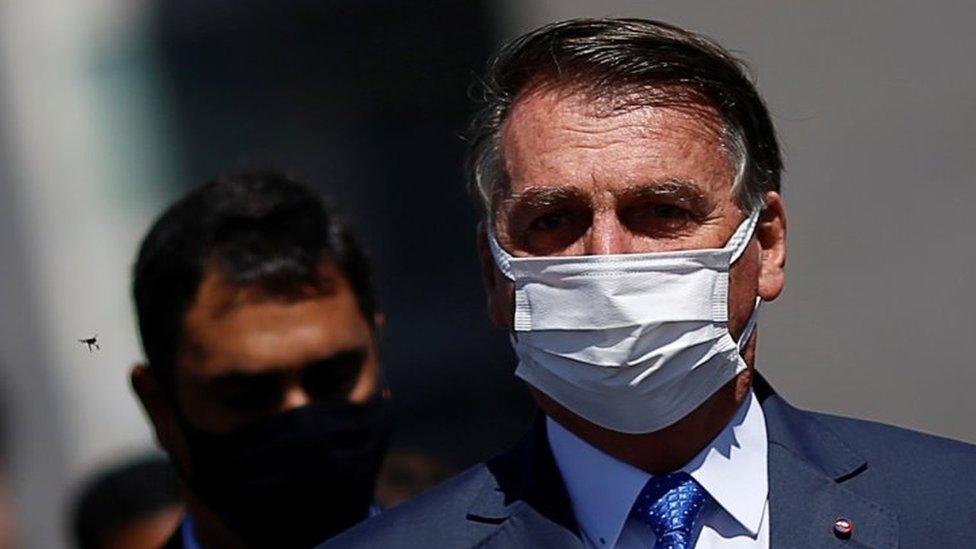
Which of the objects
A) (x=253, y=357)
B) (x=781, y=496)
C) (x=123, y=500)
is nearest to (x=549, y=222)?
(x=781, y=496)

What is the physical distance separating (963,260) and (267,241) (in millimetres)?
3141

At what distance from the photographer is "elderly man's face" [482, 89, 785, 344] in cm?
276

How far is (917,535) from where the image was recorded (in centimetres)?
279

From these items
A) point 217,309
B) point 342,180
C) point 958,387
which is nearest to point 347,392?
point 217,309

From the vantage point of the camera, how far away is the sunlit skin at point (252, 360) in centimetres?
370

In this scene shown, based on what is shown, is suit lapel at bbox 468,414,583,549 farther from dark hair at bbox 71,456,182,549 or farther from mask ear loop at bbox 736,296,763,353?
dark hair at bbox 71,456,182,549

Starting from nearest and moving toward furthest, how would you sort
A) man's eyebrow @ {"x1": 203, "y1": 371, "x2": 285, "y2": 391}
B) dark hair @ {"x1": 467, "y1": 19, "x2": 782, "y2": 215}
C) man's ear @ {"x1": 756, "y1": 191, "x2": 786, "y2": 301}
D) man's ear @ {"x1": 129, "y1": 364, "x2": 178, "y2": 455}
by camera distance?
dark hair @ {"x1": 467, "y1": 19, "x2": 782, "y2": 215}, man's ear @ {"x1": 756, "y1": 191, "x2": 786, "y2": 301}, man's eyebrow @ {"x1": 203, "y1": 371, "x2": 285, "y2": 391}, man's ear @ {"x1": 129, "y1": 364, "x2": 178, "y2": 455}

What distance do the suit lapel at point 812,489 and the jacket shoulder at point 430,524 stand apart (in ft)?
1.35

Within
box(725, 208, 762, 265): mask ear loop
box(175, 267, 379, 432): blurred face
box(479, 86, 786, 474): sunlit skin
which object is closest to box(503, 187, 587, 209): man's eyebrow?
box(479, 86, 786, 474): sunlit skin

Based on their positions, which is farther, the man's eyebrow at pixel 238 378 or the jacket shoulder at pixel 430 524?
the man's eyebrow at pixel 238 378

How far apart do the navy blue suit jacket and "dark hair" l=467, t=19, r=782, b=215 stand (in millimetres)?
368

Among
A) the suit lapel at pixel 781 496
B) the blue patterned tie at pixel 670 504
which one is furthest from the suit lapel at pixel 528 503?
the blue patterned tie at pixel 670 504

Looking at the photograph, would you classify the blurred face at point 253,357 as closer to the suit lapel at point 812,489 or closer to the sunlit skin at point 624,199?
the sunlit skin at point 624,199

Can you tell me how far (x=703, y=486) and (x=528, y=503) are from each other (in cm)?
25
